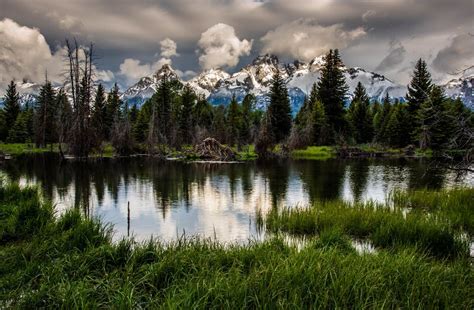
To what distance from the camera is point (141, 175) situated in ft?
108

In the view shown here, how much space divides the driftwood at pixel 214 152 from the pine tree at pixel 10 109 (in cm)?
5408

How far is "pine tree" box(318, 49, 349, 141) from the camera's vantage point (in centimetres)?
8044

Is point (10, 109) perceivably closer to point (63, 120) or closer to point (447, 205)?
point (63, 120)

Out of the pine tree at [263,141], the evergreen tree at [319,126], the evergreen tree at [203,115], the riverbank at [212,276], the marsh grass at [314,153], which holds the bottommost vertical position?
the riverbank at [212,276]

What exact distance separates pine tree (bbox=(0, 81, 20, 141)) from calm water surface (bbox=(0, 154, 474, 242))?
58231 mm

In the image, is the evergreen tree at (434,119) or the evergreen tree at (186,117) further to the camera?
the evergreen tree at (186,117)

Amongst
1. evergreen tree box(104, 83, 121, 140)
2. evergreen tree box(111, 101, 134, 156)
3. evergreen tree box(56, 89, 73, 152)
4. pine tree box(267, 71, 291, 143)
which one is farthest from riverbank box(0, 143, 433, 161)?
evergreen tree box(104, 83, 121, 140)

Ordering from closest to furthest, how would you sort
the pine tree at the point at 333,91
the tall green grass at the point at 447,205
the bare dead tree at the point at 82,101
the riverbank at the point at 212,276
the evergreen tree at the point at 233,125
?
1. the riverbank at the point at 212,276
2. the tall green grass at the point at 447,205
3. the bare dead tree at the point at 82,101
4. the evergreen tree at the point at 233,125
5. the pine tree at the point at 333,91

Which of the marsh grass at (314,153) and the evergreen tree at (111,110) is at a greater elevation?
the evergreen tree at (111,110)

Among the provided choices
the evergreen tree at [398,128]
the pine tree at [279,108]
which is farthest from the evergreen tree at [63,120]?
the evergreen tree at [398,128]

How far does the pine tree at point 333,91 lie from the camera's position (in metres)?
80.4

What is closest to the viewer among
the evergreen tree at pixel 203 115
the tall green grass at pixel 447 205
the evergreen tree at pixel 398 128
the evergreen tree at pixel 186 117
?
the tall green grass at pixel 447 205

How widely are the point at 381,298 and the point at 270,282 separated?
1796 millimetres

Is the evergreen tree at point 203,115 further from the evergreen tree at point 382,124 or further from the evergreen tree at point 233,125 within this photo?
the evergreen tree at point 382,124
